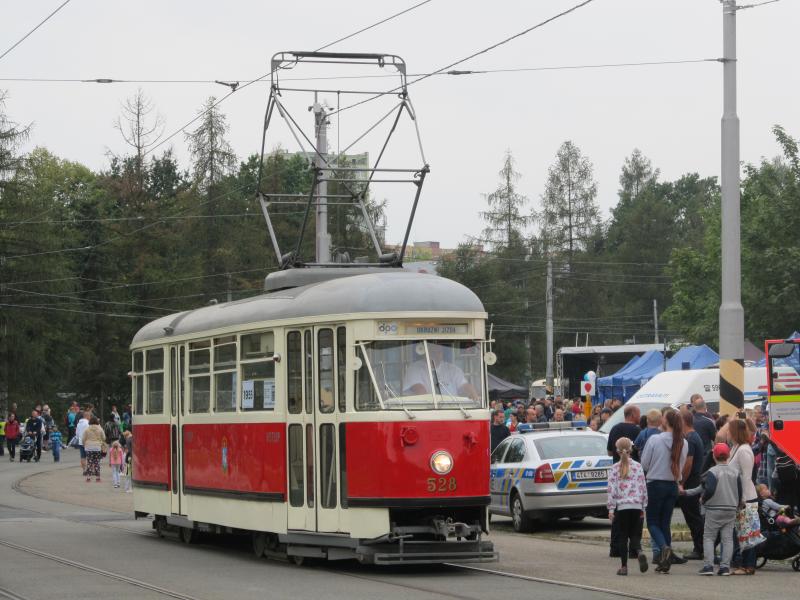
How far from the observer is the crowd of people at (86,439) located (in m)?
36.8

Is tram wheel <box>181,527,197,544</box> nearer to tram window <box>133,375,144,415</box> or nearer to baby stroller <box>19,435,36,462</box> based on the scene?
tram window <box>133,375,144,415</box>

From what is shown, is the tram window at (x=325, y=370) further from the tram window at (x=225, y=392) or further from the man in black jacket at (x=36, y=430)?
the man in black jacket at (x=36, y=430)

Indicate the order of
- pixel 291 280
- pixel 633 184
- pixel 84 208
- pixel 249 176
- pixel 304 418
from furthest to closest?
pixel 633 184
pixel 249 176
pixel 84 208
pixel 291 280
pixel 304 418

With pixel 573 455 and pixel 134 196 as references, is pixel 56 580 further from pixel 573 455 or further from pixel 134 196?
pixel 134 196

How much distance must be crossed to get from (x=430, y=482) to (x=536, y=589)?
1811mm

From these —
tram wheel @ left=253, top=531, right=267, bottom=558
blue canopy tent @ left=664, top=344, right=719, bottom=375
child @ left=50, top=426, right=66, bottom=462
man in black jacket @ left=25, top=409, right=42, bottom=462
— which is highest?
blue canopy tent @ left=664, top=344, right=719, bottom=375

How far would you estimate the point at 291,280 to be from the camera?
1773cm

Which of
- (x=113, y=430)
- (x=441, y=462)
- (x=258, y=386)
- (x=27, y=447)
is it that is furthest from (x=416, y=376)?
(x=27, y=447)

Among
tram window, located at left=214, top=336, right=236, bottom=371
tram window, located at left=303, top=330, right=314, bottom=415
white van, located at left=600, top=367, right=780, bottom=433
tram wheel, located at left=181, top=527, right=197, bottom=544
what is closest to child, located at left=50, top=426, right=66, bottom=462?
white van, located at left=600, top=367, right=780, bottom=433

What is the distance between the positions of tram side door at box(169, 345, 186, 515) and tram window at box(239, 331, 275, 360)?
2143 millimetres

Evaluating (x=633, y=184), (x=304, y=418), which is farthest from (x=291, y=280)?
(x=633, y=184)

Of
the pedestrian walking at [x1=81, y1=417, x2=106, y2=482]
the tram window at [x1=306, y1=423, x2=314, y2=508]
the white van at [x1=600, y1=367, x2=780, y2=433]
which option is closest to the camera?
the tram window at [x1=306, y1=423, x2=314, y2=508]

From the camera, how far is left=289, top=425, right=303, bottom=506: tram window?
625 inches

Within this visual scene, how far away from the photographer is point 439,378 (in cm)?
1545
